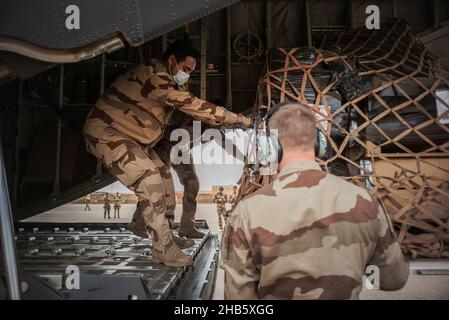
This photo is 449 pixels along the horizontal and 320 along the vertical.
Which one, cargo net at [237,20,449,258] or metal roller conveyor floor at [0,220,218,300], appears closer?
metal roller conveyor floor at [0,220,218,300]

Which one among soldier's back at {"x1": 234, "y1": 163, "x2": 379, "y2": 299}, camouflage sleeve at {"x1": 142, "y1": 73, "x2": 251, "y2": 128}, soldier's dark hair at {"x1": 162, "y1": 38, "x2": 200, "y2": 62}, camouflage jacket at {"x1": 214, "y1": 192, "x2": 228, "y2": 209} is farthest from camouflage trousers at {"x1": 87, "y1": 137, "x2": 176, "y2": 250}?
camouflage jacket at {"x1": 214, "y1": 192, "x2": 228, "y2": 209}

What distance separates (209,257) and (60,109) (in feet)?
11.1

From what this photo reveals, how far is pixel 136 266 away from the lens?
7.48 ft

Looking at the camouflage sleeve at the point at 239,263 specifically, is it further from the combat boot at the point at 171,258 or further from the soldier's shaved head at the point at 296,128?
the combat boot at the point at 171,258

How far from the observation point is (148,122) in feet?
8.34

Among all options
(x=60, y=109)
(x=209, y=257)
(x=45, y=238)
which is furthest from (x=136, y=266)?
(x=60, y=109)

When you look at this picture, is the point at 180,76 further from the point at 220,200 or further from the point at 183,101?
the point at 220,200

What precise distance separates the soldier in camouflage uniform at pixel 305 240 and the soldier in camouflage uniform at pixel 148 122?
4.32 feet

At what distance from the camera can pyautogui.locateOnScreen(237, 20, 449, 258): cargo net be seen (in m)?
3.06

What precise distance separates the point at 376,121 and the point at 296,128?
8.93 feet

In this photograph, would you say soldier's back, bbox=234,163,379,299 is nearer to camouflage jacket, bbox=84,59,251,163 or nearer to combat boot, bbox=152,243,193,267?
combat boot, bbox=152,243,193,267

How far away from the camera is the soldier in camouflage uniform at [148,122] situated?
226 cm

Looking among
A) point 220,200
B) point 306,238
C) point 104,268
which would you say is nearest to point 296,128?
point 306,238

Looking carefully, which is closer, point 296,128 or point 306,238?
point 306,238
